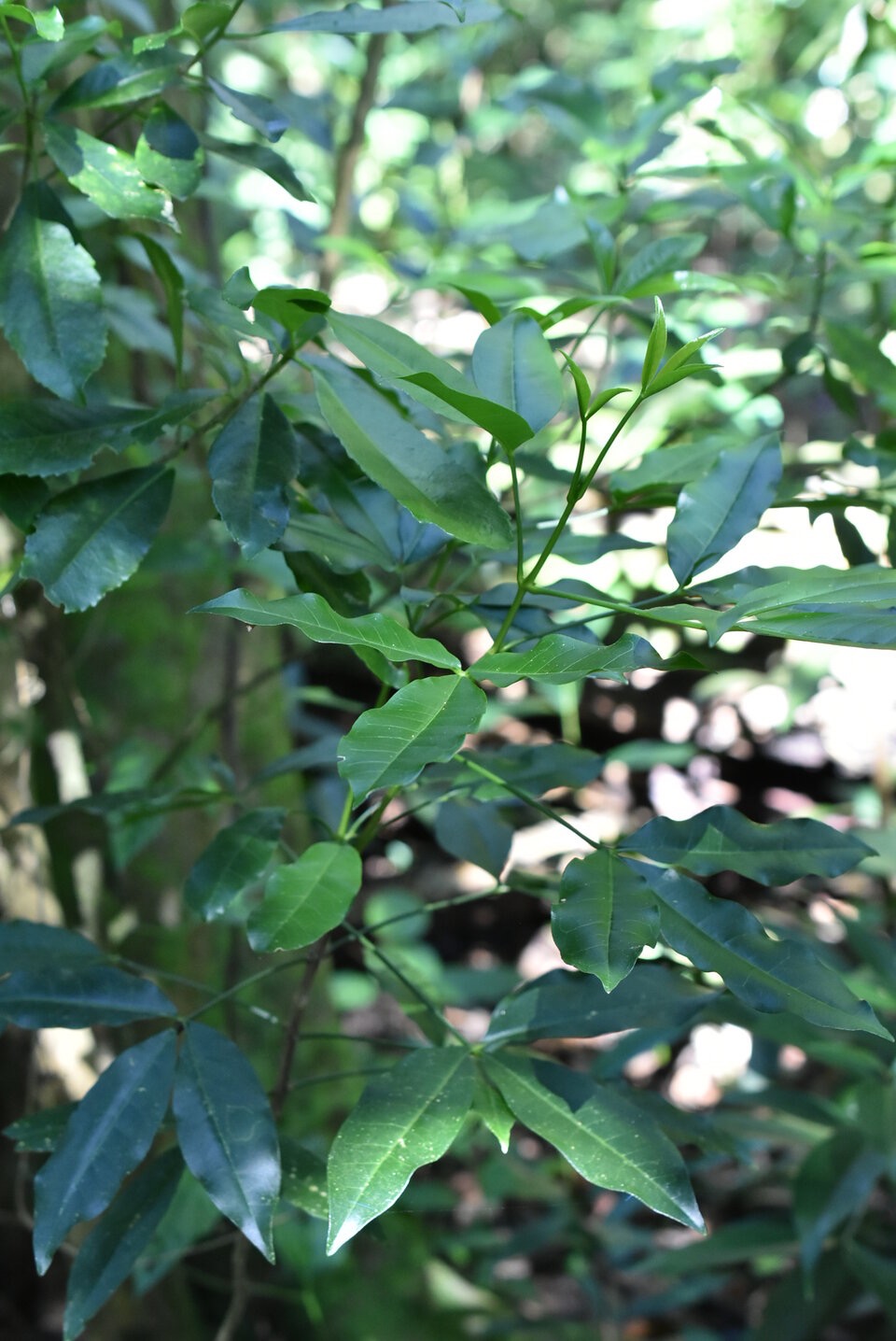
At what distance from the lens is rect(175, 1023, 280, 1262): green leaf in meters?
0.53

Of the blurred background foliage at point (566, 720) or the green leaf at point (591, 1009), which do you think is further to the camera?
the blurred background foliage at point (566, 720)

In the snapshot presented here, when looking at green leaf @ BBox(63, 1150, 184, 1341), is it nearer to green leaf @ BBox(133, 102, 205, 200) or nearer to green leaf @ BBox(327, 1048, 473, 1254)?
green leaf @ BBox(327, 1048, 473, 1254)

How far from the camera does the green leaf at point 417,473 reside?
0.51 meters

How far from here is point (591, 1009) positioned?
618mm

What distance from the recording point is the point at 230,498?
55cm

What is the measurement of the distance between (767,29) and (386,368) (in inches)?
118

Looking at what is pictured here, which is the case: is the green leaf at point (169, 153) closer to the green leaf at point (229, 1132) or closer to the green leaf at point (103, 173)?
the green leaf at point (103, 173)

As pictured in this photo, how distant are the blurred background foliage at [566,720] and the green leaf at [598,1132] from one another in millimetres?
124

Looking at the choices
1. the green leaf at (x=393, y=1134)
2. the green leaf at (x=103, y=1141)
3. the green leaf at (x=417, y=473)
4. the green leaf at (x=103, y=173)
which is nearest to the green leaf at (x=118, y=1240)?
the green leaf at (x=103, y=1141)

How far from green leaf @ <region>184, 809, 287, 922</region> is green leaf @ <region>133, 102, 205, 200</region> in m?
0.36

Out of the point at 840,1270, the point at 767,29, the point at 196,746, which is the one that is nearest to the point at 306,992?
the point at 196,746

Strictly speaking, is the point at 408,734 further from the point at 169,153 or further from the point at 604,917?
the point at 169,153

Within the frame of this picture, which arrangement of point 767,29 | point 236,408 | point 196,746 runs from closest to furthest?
point 236,408 < point 196,746 < point 767,29

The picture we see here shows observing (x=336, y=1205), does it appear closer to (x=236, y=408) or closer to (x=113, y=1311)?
(x=236, y=408)
